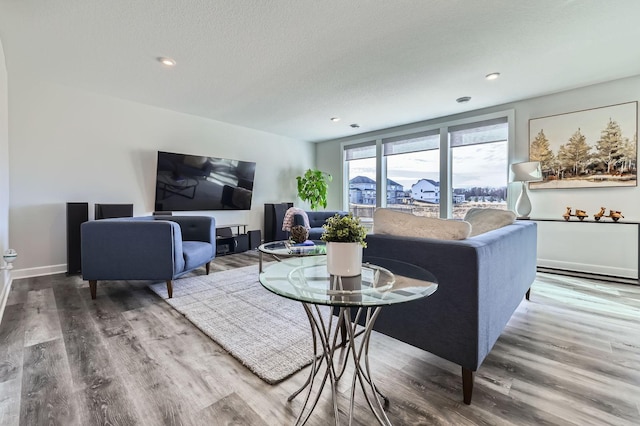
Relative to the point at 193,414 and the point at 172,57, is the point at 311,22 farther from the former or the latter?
the point at 193,414

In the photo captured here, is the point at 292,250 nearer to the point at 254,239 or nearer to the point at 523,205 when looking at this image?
the point at 254,239

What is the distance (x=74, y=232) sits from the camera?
3.39 meters

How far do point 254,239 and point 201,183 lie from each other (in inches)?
53.2

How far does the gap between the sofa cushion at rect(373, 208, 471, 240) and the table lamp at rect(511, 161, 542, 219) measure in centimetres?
285

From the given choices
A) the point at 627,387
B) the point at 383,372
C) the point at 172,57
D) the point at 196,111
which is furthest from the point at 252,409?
the point at 196,111

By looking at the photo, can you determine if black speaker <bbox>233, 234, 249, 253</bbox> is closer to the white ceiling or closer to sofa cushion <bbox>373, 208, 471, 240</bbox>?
the white ceiling

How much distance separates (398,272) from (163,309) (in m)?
2.11

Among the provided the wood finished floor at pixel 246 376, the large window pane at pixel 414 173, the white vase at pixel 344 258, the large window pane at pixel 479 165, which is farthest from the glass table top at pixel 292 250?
the large window pane at pixel 479 165

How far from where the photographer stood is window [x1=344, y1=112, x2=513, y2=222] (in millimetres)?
4266

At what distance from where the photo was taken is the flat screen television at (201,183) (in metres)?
4.26

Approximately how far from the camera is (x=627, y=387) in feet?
4.67

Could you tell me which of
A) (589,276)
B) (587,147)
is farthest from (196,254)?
(587,147)

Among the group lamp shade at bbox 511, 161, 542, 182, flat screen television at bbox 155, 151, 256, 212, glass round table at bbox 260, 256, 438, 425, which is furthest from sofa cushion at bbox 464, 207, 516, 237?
flat screen television at bbox 155, 151, 256, 212

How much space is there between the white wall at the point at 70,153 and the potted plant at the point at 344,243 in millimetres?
3962
